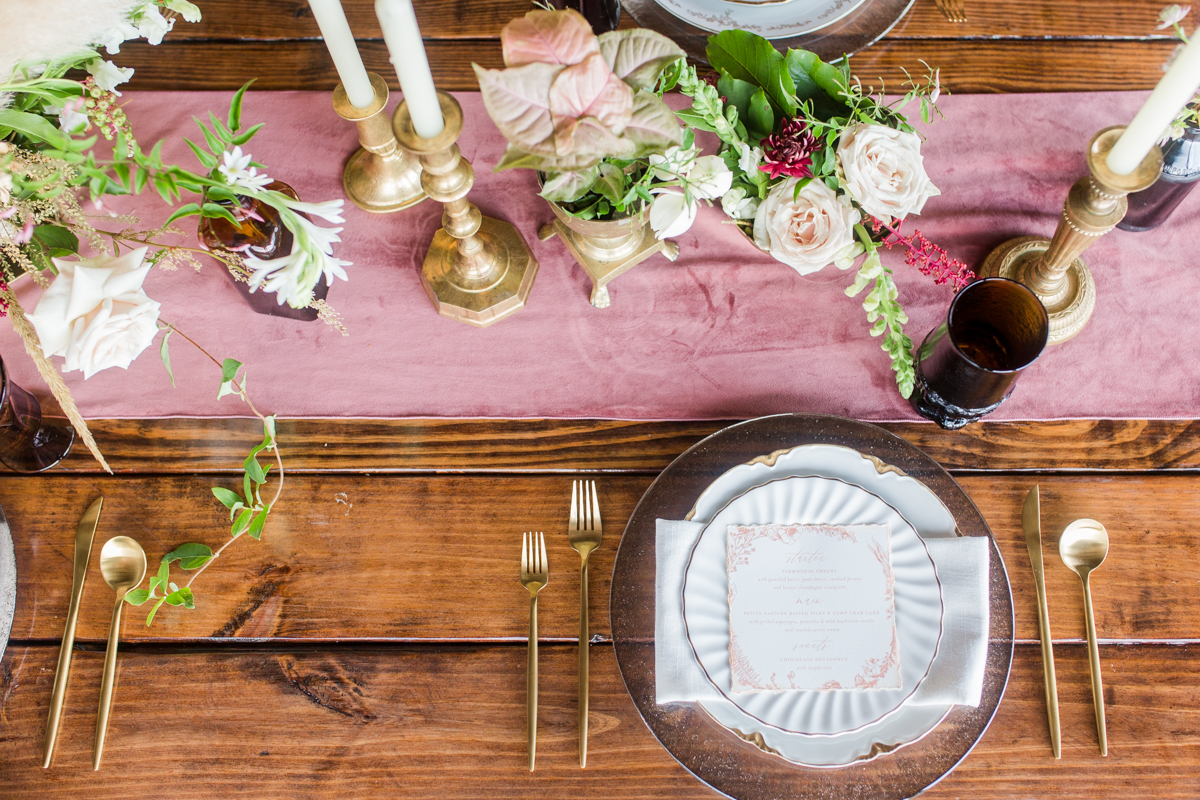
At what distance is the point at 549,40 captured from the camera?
51cm

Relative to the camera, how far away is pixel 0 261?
0.67m

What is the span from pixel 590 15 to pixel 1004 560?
2.38ft

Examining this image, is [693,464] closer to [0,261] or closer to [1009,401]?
[1009,401]

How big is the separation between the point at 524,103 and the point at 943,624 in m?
0.58

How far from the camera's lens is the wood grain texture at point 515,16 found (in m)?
0.89

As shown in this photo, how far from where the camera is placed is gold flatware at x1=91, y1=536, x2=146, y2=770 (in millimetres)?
736

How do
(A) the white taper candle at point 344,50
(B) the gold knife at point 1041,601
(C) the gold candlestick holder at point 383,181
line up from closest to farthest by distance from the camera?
(A) the white taper candle at point 344,50 → (B) the gold knife at point 1041,601 → (C) the gold candlestick holder at point 383,181

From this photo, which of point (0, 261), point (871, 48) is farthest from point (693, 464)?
point (0, 261)

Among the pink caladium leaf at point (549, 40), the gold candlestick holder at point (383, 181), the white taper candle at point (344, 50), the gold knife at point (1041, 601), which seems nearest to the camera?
the pink caladium leaf at point (549, 40)

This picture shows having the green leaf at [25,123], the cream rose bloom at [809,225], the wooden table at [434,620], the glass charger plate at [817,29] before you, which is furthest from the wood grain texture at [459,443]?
the glass charger plate at [817,29]

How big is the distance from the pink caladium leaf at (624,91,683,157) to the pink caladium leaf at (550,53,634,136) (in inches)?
0.6

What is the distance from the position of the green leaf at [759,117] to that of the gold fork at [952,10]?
0.37 meters

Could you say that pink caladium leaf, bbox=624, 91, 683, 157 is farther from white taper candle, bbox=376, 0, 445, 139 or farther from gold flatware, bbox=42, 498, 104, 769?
gold flatware, bbox=42, 498, 104, 769

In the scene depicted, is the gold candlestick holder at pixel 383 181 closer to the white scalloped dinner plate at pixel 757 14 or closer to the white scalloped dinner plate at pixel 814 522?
the white scalloped dinner plate at pixel 757 14
